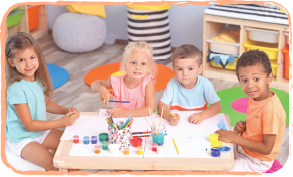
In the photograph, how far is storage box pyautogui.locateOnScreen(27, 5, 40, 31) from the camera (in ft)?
15.6

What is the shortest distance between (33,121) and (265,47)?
7.40 ft

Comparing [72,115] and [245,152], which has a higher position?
[72,115]

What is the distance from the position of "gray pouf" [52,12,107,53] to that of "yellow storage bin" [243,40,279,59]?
165cm

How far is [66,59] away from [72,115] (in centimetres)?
248

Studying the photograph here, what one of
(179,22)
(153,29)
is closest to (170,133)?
(153,29)

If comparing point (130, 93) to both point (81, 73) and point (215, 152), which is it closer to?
point (215, 152)

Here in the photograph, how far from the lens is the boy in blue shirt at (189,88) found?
2012 millimetres

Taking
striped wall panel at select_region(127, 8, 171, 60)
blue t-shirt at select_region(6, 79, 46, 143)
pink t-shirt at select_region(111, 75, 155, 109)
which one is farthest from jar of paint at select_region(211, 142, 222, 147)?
striped wall panel at select_region(127, 8, 171, 60)

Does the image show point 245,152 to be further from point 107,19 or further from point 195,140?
point 107,19

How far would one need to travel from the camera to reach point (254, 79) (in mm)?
1661

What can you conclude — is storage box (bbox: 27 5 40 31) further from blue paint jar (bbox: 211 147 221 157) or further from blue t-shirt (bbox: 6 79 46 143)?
blue paint jar (bbox: 211 147 221 157)

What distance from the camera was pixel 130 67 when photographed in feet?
6.81

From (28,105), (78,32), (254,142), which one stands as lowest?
(78,32)

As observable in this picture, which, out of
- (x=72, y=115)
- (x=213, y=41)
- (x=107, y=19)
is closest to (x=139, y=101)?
(x=72, y=115)
